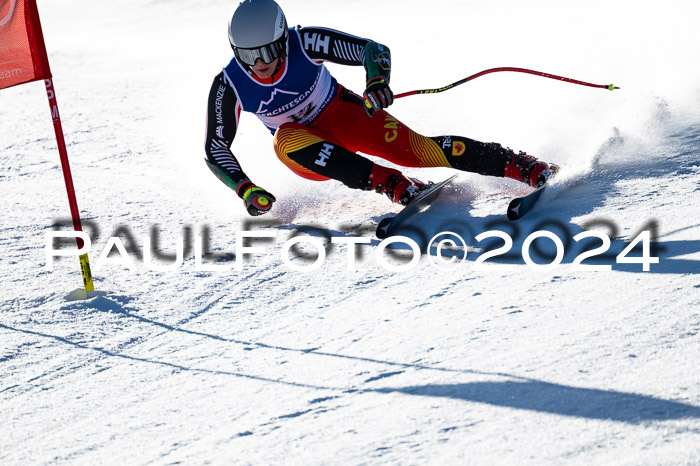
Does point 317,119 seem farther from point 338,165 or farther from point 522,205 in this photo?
point 522,205

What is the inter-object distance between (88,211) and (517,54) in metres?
4.96

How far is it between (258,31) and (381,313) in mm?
1754

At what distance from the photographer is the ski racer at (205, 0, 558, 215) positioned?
4.35 meters

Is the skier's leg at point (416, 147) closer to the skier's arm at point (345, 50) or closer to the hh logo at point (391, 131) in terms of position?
the hh logo at point (391, 131)

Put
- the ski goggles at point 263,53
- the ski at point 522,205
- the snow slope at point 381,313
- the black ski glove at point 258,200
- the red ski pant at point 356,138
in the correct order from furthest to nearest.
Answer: the red ski pant at point 356,138 < the ski goggles at point 263,53 < the black ski glove at point 258,200 < the ski at point 522,205 < the snow slope at point 381,313

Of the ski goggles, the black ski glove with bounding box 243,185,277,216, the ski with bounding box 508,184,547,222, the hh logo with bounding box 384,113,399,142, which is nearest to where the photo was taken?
the ski with bounding box 508,184,547,222

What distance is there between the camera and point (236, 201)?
17.8ft

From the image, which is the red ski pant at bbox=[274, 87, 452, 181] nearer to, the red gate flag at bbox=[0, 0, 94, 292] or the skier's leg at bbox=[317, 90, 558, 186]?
the skier's leg at bbox=[317, 90, 558, 186]

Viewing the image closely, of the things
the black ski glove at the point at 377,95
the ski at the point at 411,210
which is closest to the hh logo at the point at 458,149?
the ski at the point at 411,210

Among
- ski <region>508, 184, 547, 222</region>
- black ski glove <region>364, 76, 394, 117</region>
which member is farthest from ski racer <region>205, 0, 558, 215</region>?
ski <region>508, 184, 547, 222</region>

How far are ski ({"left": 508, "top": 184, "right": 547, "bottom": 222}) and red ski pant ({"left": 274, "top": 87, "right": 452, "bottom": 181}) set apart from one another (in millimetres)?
528

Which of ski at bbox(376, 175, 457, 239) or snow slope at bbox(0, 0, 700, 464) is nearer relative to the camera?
snow slope at bbox(0, 0, 700, 464)

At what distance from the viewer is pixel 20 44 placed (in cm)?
400

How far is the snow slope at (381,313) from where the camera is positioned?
2473 millimetres
